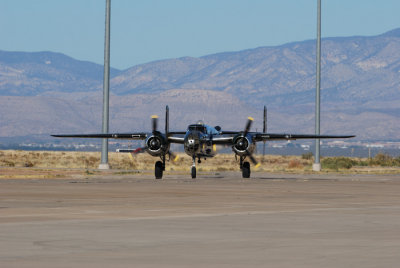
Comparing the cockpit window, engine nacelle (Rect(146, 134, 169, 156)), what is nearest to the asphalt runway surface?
engine nacelle (Rect(146, 134, 169, 156))

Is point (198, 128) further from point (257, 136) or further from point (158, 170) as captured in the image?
point (257, 136)

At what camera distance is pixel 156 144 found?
178ft

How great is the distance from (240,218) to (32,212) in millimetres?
5226

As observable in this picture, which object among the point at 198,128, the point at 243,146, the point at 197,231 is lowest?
the point at 197,231

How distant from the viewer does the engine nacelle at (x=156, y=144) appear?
178 feet

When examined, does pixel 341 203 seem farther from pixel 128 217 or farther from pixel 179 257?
pixel 179 257

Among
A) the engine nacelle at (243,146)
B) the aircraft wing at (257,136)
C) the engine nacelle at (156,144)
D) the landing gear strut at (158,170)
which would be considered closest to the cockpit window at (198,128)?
the aircraft wing at (257,136)

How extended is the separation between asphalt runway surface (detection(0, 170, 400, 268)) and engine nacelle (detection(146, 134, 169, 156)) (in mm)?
20085

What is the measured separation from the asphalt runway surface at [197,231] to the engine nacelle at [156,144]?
20085mm

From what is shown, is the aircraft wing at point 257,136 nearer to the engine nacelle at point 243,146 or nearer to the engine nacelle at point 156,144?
the engine nacelle at point 243,146

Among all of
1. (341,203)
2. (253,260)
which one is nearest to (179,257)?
(253,260)

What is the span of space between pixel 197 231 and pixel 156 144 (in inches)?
1368

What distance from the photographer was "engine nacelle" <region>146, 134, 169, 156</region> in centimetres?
5422

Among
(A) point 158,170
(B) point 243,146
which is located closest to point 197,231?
(A) point 158,170
